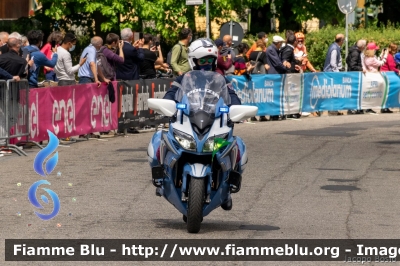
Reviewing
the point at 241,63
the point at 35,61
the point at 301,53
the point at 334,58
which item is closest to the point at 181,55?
the point at 241,63

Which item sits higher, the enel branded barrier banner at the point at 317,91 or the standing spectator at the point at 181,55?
the standing spectator at the point at 181,55

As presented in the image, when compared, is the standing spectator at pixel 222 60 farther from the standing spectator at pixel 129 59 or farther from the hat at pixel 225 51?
the standing spectator at pixel 129 59

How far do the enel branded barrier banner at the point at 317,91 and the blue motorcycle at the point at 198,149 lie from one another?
15.4 meters

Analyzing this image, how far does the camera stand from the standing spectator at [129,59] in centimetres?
2217

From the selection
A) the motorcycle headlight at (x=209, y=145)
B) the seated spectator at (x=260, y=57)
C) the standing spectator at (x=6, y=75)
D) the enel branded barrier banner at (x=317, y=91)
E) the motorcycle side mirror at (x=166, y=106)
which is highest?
the motorcycle side mirror at (x=166, y=106)

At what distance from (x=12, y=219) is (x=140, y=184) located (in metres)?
3.24

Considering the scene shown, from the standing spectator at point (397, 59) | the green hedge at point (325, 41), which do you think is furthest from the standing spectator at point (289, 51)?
the green hedge at point (325, 41)

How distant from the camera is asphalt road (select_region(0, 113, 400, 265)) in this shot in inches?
409

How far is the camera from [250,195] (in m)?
13.2

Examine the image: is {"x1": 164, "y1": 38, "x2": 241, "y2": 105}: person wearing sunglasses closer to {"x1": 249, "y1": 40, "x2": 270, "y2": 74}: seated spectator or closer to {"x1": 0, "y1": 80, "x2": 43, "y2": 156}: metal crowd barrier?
{"x1": 0, "y1": 80, "x2": 43, "y2": 156}: metal crowd barrier

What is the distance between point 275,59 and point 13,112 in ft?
33.4

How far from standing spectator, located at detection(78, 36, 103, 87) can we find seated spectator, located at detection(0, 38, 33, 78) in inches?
102

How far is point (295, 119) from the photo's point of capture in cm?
2745

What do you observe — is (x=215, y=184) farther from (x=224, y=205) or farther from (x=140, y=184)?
(x=140, y=184)
